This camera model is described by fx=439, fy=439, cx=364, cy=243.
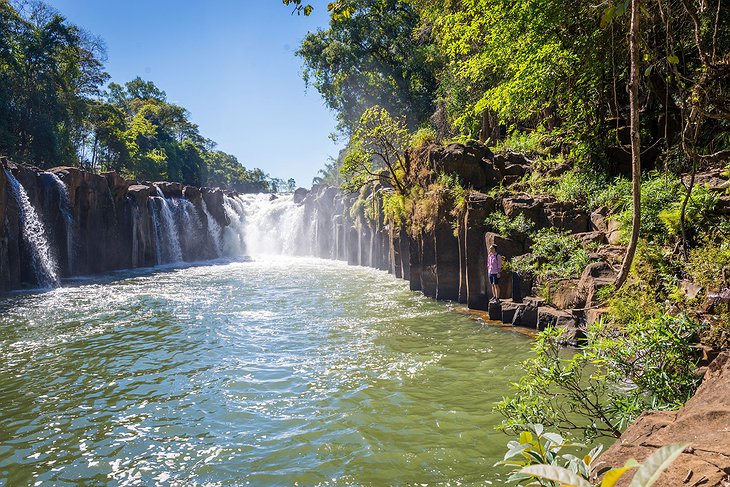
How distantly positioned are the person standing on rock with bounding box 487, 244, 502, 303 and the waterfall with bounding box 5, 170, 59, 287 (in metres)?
20.3

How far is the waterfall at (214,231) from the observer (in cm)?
3822

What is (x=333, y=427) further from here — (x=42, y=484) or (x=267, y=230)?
(x=267, y=230)

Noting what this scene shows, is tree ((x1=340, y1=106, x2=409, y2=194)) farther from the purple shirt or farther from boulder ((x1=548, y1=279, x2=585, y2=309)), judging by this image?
boulder ((x1=548, y1=279, x2=585, y2=309))

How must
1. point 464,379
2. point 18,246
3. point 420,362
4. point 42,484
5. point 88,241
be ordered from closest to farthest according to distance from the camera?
point 42,484, point 464,379, point 420,362, point 18,246, point 88,241

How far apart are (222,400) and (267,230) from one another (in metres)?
38.6

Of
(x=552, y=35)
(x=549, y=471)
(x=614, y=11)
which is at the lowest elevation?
(x=549, y=471)

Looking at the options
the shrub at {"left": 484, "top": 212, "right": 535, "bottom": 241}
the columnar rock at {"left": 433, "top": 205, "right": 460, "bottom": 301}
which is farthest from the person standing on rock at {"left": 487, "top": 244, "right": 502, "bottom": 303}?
the columnar rock at {"left": 433, "top": 205, "right": 460, "bottom": 301}

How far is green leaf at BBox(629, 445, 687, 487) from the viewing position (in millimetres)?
1109

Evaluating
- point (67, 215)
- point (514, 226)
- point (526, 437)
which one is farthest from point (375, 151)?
point (526, 437)

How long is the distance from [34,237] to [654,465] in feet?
84.9

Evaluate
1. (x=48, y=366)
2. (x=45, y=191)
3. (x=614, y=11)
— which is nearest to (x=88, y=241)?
(x=45, y=191)

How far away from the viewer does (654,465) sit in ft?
3.79

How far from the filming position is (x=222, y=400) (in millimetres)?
7105

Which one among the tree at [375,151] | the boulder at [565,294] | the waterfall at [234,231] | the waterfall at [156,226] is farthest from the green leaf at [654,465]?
the waterfall at [234,231]
